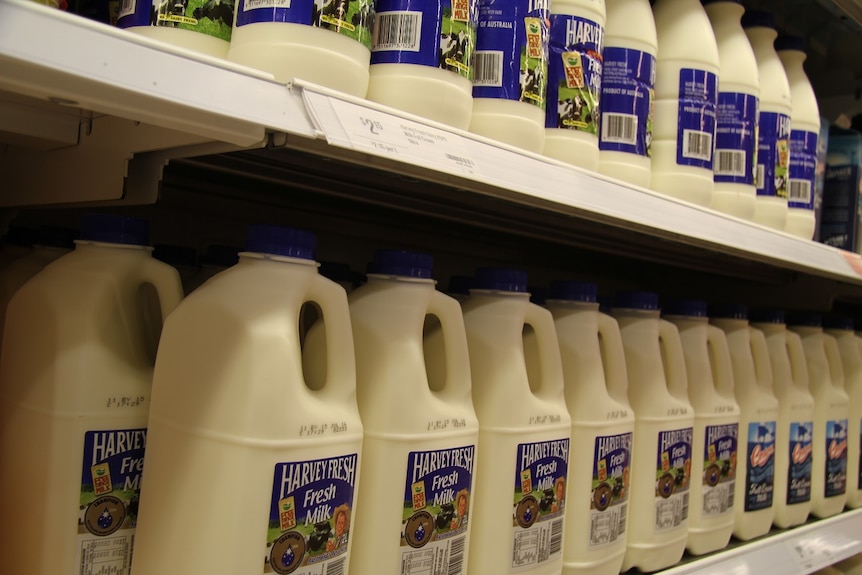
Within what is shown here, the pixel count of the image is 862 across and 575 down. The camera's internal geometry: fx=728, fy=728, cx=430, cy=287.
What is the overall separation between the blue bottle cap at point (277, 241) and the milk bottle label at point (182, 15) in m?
0.21

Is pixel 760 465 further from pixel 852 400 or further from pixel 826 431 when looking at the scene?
pixel 852 400

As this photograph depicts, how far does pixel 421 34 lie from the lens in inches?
33.3

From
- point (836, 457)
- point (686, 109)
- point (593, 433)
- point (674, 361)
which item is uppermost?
point (686, 109)

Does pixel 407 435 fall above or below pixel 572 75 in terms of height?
below

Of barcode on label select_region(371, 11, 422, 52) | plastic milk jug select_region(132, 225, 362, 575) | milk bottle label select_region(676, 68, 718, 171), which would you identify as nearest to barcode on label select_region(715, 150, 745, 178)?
milk bottle label select_region(676, 68, 718, 171)

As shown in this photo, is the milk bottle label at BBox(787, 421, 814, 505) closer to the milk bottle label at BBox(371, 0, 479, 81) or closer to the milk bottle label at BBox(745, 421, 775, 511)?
the milk bottle label at BBox(745, 421, 775, 511)

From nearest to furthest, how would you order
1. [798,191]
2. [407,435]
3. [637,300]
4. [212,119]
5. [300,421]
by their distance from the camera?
[212,119] < [300,421] < [407,435] < [637,300] < [798,191]

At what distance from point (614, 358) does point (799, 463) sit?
0.70 metres

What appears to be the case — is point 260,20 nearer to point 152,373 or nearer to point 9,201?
point 152,373

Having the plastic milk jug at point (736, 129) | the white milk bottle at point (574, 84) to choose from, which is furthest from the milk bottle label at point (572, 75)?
the plastic milk jug at point (736, 129)

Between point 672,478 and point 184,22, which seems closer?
point 184,22

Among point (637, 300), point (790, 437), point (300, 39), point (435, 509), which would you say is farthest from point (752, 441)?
point (300, 39)

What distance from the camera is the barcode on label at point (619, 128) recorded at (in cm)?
116

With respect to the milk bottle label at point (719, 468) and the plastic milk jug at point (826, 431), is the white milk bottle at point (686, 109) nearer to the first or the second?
the milk bottle label at point (719, 468)
